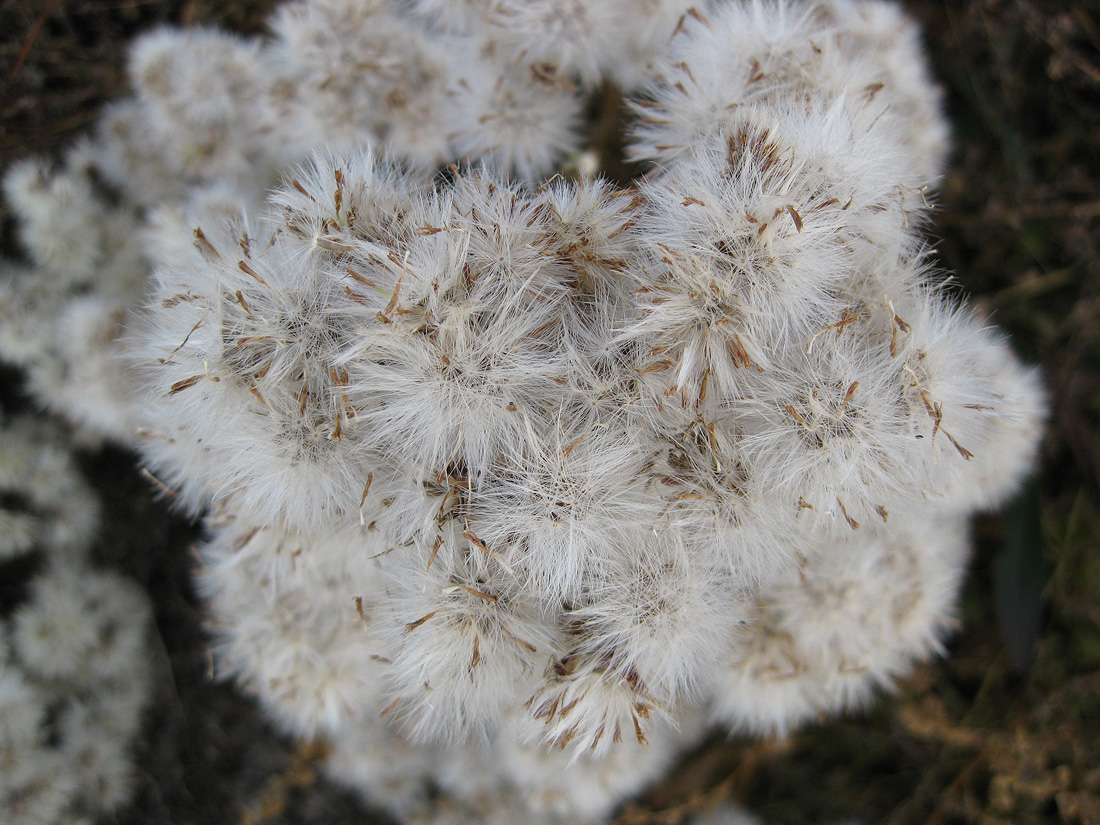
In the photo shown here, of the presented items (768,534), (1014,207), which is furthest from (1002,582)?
(768,534)

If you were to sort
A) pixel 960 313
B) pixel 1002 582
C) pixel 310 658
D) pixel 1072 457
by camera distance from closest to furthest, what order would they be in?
pixel 960 313 < pixel 310 658 < pixel 1002 582 < pixel 1072 457

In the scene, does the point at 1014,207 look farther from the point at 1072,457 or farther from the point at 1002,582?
the point at 1002,582

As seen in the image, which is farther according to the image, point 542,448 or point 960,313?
point 960,313

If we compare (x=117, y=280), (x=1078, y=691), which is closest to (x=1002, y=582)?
(x=1078, y=691)

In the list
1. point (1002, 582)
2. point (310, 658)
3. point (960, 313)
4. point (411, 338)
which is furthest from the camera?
point (1002, 582)

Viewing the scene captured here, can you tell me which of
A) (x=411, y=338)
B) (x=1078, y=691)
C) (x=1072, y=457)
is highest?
(x=411, y=338)

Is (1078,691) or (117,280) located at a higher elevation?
(117,280)

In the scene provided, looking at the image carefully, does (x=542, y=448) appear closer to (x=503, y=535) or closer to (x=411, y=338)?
(x=503, y=535)
